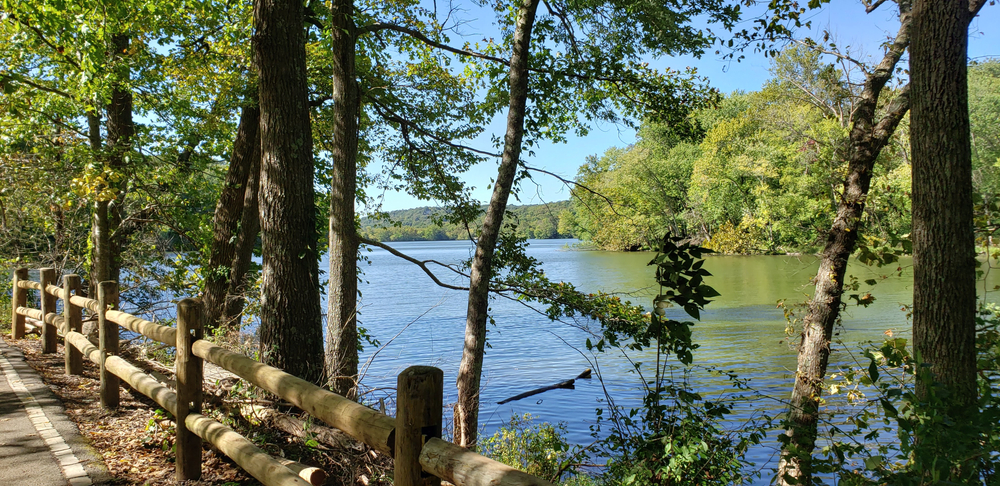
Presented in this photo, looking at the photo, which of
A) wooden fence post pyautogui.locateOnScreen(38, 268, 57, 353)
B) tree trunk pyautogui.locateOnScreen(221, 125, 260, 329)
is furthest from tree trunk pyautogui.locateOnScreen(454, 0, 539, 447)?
wooden fence post pyautogui.locateOnScreen(38, 268, 57, 353)

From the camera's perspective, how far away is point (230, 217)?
7984 mm

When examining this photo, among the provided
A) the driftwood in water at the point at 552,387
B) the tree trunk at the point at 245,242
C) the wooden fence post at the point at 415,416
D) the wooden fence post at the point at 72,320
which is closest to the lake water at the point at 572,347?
the driftwood in water at the point at 552,387

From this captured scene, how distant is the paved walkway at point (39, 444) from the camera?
3.74 m

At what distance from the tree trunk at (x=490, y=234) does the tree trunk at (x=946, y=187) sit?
4.22m

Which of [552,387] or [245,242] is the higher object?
[245,242]

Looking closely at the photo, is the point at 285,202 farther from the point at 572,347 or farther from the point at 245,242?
the point at 572,347

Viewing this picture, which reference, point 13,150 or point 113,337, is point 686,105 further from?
point 13,150

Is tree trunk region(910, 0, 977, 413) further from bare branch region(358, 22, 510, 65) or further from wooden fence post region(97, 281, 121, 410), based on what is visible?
wooden fence post region(97, 281, 121, 410)

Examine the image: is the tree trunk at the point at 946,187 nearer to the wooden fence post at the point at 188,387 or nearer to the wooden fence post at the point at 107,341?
the wooden fence post at the point at 188,387

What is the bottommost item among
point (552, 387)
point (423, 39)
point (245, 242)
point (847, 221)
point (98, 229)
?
point (552, 387)

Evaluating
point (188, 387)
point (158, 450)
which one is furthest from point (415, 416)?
point (158, 450)

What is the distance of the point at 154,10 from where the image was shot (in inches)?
307

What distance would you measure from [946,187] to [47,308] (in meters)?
9.49

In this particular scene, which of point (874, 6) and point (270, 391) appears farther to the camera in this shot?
point (874, 6)
